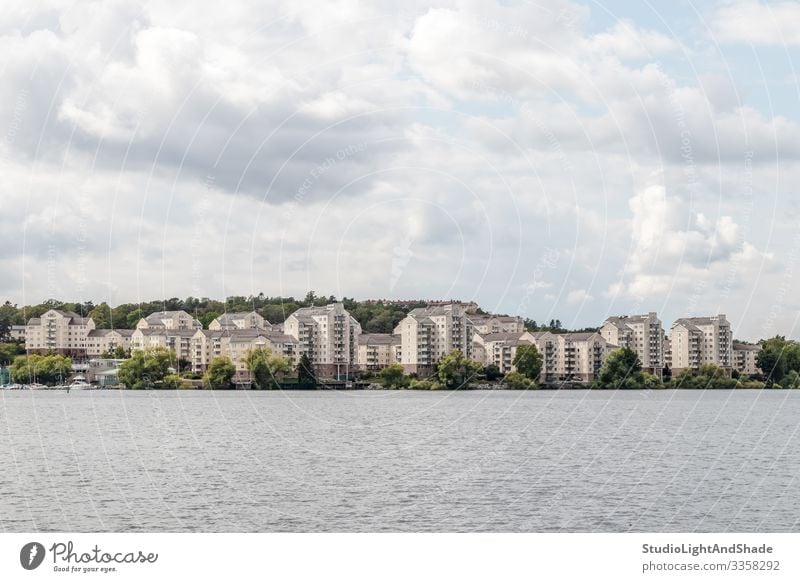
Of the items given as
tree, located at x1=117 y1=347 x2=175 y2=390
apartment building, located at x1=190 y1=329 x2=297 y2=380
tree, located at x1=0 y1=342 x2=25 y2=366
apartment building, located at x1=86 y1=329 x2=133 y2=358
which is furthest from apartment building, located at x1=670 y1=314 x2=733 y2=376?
tree, located at x1=0 y1=342 x2=25 y2=366

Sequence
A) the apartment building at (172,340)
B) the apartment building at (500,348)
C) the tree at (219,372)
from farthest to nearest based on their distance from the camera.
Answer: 1. the apartment building at (172,340)
2. the apartment building at (500,348)
3. the tree at (219,372)

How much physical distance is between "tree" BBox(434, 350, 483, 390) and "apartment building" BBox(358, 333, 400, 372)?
22901mm

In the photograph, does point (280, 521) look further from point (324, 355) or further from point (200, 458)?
point (324, 355)

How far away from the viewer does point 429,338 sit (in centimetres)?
17375

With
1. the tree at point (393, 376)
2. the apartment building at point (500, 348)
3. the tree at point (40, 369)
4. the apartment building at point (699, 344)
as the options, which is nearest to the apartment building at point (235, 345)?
the tree at point (393, 376)

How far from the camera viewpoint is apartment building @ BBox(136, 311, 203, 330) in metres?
193

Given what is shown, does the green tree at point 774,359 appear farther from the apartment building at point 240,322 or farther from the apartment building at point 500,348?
the apartment building at point 240,322

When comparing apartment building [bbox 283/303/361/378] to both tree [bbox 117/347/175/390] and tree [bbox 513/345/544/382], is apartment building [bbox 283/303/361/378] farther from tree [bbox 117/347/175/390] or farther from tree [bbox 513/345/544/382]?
tree [bbox 513/345/544/382]

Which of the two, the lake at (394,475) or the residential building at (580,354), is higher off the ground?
the residential building at (580,354)

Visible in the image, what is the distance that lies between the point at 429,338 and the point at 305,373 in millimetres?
22105

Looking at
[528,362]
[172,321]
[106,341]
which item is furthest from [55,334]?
[528,362]

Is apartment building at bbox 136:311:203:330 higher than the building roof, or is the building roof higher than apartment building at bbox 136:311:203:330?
apartment building at bbox 136:311:203:330

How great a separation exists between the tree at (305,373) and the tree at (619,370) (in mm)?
43715

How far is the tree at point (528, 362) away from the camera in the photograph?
167 meters
